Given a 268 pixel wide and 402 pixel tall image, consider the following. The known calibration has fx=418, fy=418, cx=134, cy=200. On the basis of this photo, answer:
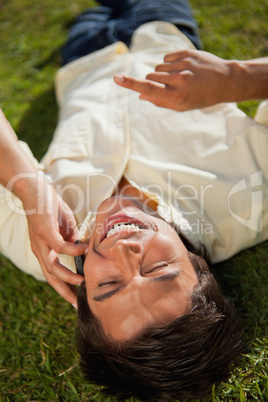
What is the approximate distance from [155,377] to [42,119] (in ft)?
7.75

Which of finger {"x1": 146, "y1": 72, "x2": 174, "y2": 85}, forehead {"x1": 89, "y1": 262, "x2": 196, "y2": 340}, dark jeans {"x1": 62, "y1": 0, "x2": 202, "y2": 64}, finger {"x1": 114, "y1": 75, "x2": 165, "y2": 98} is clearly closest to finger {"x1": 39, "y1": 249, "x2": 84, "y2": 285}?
forehead {"x1": 89, "y1": 262, "x2": 196, "y2": 340}

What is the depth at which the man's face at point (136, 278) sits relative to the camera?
185 cm

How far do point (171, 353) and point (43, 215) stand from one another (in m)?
0.93

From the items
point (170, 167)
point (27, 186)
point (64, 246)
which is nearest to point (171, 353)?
point (64, 246)

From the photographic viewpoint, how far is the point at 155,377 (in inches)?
76.2

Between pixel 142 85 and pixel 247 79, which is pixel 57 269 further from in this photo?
pixel 247 79

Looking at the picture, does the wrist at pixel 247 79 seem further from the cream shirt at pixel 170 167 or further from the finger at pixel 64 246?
the finger at pixel 64 246

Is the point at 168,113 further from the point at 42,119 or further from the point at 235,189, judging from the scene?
→ the point at 42,119

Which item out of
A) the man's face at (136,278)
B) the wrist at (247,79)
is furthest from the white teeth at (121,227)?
the wrist at (247,79)

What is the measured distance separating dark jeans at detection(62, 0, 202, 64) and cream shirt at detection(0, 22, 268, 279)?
54 centimetres

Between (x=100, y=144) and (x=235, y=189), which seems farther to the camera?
(x=100, y=144)

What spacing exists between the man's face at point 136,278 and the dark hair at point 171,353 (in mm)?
56

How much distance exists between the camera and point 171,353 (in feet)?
6.28

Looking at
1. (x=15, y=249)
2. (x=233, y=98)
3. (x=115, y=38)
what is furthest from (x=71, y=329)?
(x=115, y=38)
